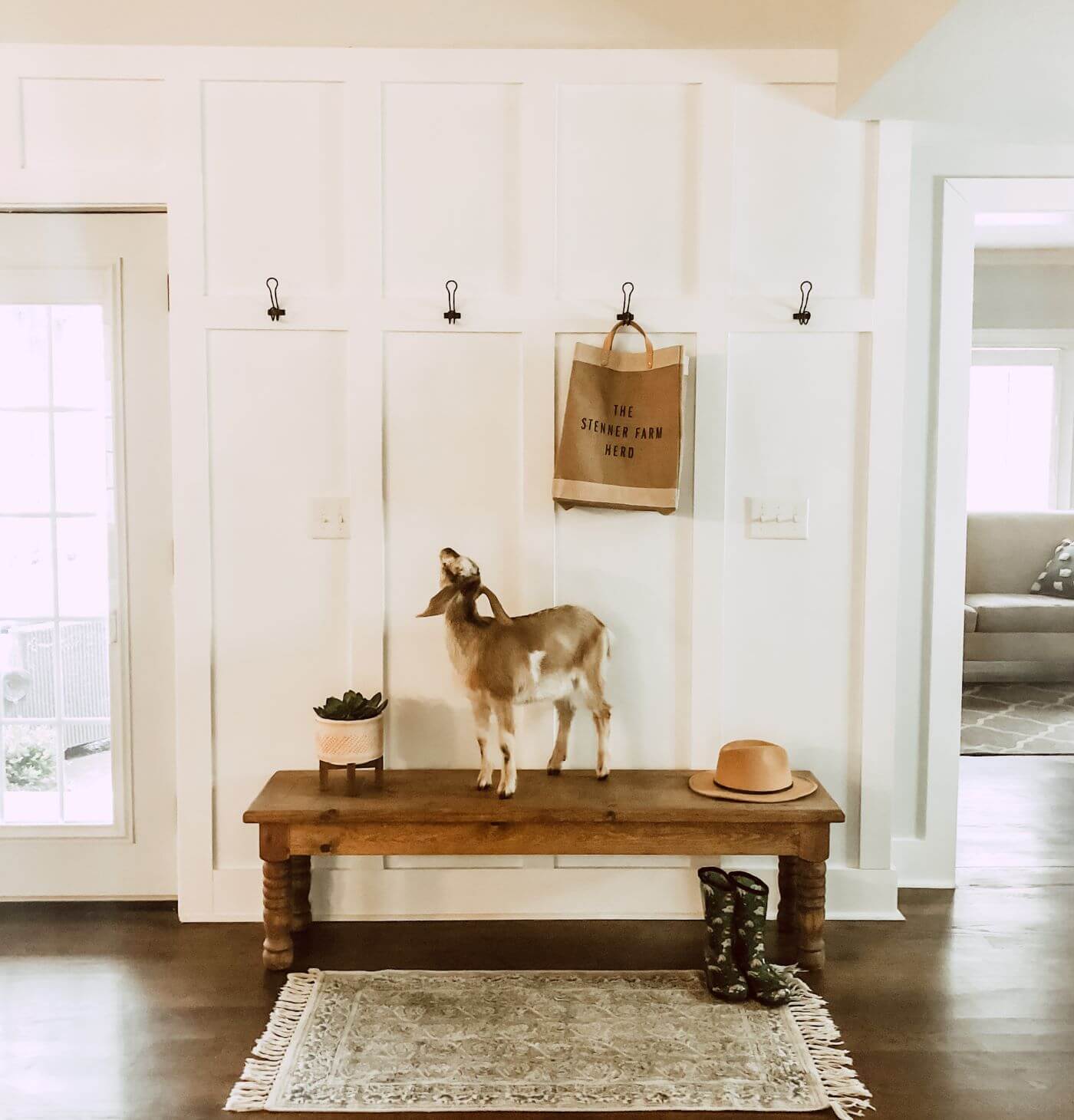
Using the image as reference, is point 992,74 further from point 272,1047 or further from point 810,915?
point 272,1047

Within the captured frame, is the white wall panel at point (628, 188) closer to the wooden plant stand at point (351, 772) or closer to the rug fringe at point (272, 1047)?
the wooden plant stand at point (351, 772)

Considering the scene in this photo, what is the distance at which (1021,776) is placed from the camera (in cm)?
411

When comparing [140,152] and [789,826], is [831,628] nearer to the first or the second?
[789,826]

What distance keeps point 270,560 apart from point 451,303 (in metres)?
0.87

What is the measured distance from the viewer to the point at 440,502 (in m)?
2.68

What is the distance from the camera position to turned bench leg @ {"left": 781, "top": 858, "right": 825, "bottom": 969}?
7.97 feet

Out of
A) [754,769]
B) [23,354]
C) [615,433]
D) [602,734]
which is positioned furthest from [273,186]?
[754,769]

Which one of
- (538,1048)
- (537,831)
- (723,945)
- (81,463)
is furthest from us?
(81,463)

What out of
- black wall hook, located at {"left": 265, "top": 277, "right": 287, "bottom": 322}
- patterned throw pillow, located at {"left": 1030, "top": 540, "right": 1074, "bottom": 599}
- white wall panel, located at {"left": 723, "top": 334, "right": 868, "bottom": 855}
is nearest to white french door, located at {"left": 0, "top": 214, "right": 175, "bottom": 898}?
black wall hook, located at {"left": 265, "top": 277, "right": 287, "bottom": 322}

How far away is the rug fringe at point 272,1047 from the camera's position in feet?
6.32

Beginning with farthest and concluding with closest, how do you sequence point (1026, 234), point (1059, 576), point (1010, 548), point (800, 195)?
point (1010, 548)
point (1059, 576)
point (1026, 234)
point (800, 195)

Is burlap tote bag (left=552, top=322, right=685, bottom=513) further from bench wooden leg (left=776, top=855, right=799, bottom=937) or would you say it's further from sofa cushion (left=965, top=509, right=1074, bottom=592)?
sofa cushion (left=965, top=509, right=1074, bottom=592)

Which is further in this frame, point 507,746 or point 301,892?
point 301,892

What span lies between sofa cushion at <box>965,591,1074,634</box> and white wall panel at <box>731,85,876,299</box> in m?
3.61
